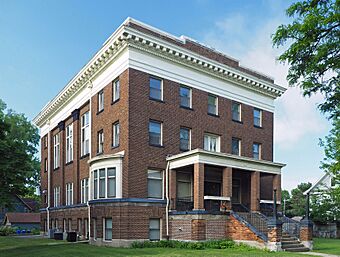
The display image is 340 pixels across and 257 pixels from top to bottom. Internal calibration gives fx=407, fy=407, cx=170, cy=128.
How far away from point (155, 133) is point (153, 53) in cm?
474

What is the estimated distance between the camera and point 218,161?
906 inches

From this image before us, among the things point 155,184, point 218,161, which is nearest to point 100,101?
point 155,184

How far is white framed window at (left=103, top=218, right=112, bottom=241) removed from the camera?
23016 mm

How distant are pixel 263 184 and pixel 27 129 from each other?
40254mm

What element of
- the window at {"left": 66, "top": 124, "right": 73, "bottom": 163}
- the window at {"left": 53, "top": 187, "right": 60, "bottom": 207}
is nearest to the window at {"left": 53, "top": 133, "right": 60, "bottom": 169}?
the window at {"left": 53, "top": 187, "right": 60, "bottom": 207}

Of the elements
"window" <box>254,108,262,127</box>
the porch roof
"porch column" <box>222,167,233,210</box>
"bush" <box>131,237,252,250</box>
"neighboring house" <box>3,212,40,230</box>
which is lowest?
"neighboring house" <box>3,212,40,230</box>

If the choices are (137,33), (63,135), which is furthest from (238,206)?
(63,135)

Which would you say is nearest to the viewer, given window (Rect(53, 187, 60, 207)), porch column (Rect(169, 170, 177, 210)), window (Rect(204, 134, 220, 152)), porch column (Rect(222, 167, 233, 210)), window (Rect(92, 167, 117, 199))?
porch column (Rect(222, 167, 233, 210))

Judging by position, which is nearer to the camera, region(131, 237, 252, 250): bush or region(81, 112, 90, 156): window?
region(131, 237, 252, 250): bush

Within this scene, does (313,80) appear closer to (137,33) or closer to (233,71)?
(137,33)

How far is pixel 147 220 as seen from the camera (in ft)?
74.5

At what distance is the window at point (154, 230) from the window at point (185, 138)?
493cm

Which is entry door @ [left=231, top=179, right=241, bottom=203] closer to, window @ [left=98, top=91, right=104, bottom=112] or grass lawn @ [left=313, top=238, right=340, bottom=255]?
grass lawn @ [left=313, top=238, right=340, bottom=255]

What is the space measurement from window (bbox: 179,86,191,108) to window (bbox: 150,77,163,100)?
164 centimetres
